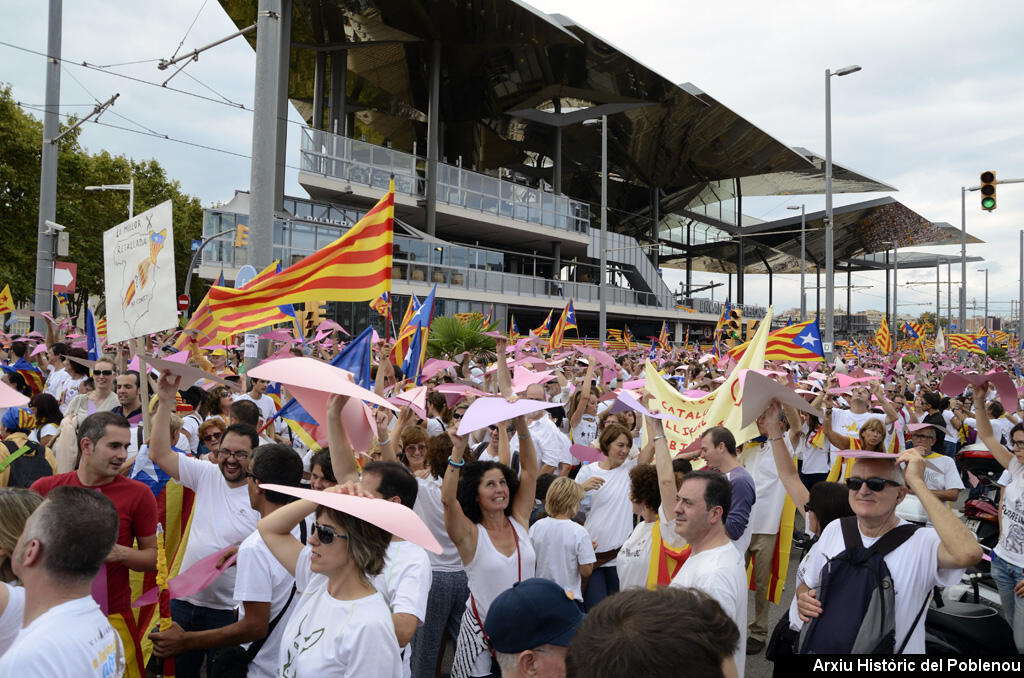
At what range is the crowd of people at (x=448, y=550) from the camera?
Answer: 2064mm

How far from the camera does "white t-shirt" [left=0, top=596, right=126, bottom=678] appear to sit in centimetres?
201

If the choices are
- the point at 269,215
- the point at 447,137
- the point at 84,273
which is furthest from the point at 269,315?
the point at 447,137

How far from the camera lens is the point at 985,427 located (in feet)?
16.9

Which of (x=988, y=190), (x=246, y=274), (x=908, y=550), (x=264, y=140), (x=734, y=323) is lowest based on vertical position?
(x=908, y=550)

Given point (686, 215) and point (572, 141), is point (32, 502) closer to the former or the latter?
point (572, 141)

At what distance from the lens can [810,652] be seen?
9.83 ft

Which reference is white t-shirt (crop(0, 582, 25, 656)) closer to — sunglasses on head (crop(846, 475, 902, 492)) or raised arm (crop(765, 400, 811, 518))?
sunglasses on head (crop(846, 475, 902, 492))

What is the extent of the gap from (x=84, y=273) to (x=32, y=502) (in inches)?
1396

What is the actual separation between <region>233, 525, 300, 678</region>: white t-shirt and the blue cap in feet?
4.71

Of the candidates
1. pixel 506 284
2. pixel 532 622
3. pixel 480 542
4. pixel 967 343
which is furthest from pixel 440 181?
pixel 532 622

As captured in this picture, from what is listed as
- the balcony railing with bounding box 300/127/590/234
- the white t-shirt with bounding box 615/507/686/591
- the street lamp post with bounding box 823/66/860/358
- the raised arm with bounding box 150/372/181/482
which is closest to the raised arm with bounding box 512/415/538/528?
the white t-shirt with bounding box 615/507/686/591

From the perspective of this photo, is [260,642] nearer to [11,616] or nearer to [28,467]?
[11,616]

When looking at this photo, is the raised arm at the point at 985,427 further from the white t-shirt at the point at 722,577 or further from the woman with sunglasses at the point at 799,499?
the white t-shirt at the point at 722,577

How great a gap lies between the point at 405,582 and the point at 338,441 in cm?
81
